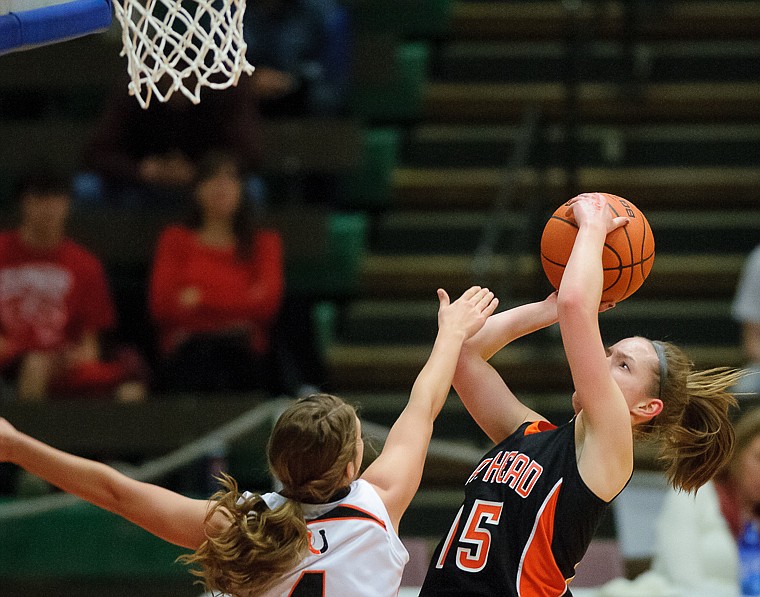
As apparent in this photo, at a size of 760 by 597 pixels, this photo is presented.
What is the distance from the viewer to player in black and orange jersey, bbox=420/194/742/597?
2.88m

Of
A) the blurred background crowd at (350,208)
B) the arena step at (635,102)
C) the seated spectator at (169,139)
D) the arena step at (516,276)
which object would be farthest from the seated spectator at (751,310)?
the seated spectator at (169,139)

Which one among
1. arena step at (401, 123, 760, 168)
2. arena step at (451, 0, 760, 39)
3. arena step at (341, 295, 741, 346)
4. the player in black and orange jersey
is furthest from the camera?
arena step at (451, 0, 760, 39)

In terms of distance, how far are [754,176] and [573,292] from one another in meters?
5.17

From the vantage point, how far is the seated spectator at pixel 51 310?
20.4 ft

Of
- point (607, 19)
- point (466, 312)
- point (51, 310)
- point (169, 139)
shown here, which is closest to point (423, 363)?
point (169, 139)

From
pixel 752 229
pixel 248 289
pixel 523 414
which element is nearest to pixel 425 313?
pixel 248 289

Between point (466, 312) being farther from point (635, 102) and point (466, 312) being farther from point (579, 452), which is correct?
point (635, 102)

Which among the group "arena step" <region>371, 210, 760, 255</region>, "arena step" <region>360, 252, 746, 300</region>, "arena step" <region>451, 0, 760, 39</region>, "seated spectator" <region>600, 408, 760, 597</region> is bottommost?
"seated spectator" <region>600, 408, 760, 597</region>

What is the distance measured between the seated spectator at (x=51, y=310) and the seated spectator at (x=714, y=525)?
2582 mm

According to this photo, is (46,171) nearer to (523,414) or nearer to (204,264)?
(204,264)

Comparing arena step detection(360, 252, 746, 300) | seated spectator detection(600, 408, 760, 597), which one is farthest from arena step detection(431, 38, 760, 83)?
seated spectator detection(600, 408, 760, 597)

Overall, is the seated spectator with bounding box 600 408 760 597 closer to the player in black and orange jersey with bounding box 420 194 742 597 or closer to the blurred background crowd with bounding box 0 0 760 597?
the blurred background crowd with bounding box 0 0 760 597

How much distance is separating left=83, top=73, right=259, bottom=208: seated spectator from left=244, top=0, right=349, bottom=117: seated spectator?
550mm

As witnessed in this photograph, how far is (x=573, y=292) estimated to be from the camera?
2873 millimetres
